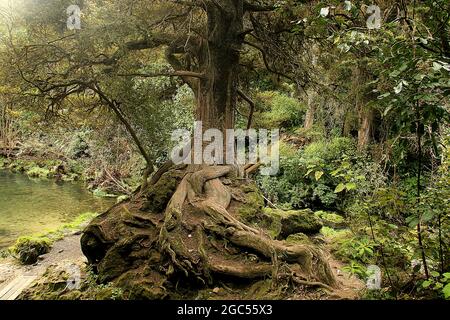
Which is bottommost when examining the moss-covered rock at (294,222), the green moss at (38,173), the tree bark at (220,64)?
the moss-covered rock at (294,222)

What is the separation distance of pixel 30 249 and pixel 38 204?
7.20 metres

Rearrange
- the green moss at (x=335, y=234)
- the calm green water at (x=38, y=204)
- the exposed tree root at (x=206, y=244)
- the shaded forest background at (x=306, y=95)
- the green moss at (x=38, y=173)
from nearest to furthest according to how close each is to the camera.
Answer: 1. the shaded forest background at (x=306, y=95)
2. the exposed tree root at (x=206, y=244)
3. the green moss at (x=335, y=234)
4. the calm green water at (x=38, y=204)
5. the green moss at (x=38, y=173)

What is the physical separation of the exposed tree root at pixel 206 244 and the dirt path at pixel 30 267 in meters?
1.29

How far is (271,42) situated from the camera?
26.1 ft

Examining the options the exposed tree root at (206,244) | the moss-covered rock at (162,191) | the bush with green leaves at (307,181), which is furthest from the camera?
the bush with green leaves at (307,181)

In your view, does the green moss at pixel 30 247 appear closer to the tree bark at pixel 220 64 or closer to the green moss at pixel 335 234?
the tree bark at pixel 220 64

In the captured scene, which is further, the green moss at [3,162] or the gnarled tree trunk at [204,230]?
the green moss at [3,162]

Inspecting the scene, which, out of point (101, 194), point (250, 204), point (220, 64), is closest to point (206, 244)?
point (250, 204)

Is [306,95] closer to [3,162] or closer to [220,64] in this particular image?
[220,64]

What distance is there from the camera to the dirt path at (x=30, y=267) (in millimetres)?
6508

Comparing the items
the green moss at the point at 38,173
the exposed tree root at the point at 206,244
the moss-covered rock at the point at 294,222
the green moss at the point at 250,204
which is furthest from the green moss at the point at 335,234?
the green moss at the point at 38,173

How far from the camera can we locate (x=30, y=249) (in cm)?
853

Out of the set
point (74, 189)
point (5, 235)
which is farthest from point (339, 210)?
point (74, 189)
